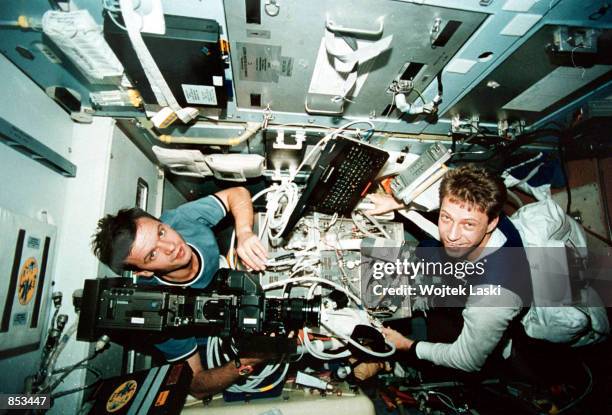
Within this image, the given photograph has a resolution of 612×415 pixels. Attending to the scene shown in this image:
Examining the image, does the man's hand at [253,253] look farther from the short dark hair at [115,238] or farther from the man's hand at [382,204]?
the man's hand at [382,204]

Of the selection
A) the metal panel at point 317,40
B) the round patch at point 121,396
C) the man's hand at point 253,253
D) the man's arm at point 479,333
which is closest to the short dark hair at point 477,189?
the man's arm at point 479,333

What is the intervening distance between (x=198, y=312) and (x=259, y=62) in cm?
93

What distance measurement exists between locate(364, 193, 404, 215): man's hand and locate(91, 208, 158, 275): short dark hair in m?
1.23

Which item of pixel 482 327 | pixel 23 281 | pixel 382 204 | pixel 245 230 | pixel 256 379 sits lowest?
pixel 256 379

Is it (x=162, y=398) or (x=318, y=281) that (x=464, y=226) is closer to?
(x=318, y=281)

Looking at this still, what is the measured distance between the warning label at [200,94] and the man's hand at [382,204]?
1.03 metres

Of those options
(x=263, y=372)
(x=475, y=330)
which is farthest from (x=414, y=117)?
(x=263, y=372)

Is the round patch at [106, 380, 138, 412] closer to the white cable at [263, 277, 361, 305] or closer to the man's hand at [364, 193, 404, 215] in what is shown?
the white cable at [263, 277, 361, 305]

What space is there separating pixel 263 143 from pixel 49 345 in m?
1.26

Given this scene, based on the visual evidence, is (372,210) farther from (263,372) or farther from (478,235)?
(263,372)

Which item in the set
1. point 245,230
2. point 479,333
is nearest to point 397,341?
point 479,333

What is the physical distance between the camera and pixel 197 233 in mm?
1555

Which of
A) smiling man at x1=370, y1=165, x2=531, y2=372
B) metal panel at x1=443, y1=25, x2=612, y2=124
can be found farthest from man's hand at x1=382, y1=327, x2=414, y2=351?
metal panel at x1=443, y1=25, x2=612, y2=124

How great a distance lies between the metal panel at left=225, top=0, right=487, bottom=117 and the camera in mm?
796
